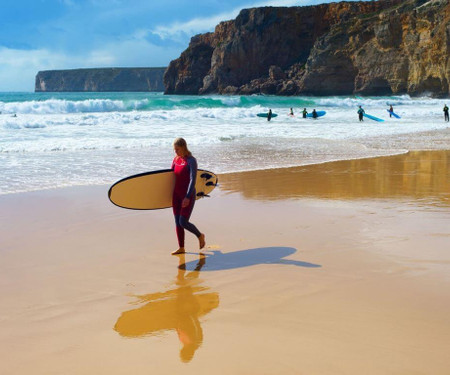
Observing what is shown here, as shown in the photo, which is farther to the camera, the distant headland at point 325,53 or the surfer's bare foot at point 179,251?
the distant headland at point 325,53

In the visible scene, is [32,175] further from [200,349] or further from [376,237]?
[200,349]

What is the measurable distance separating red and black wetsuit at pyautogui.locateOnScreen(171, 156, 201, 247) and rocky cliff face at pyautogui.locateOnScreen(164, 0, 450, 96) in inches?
2526

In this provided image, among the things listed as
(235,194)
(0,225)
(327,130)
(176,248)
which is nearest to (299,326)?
(176,248)

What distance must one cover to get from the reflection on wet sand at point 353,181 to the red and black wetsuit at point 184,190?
9.49 feet

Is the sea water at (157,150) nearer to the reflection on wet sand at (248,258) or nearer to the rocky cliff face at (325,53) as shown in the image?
the reflection on wet sand at (248,258)

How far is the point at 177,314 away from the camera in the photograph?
149 inches

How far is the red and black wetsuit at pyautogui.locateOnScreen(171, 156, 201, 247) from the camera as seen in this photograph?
5.23m

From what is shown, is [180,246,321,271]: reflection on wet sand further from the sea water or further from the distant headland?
the distant headland

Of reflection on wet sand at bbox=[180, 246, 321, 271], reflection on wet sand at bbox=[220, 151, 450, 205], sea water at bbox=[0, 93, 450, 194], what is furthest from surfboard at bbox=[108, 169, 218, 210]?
sea water at bbox=[0, 93, 450, 194]

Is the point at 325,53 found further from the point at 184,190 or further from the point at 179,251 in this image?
the point at 179,251

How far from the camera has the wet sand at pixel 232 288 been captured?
312cm

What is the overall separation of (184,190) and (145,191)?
57 cm

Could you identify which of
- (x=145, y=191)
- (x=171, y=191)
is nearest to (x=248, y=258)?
(x=171, y=191)

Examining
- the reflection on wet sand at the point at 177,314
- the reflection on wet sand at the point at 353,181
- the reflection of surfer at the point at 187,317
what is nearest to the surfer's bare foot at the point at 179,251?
the reflection of surfer at the point at 187,317
